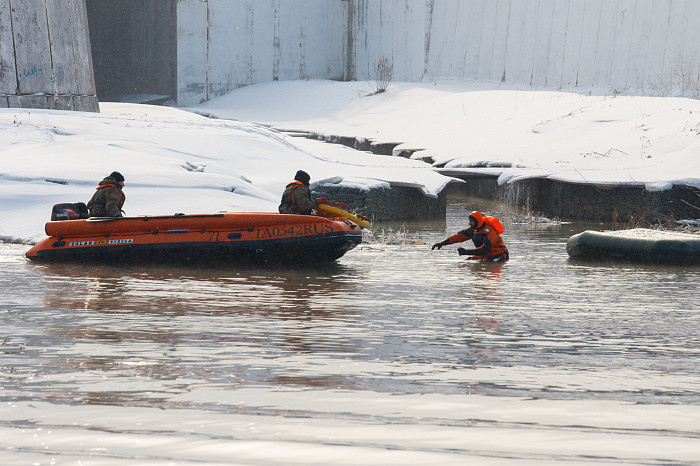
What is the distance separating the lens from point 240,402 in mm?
4281

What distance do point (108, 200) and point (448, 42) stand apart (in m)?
21.8

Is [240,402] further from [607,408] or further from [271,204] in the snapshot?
[271,204]

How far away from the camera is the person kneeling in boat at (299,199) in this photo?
11.6m

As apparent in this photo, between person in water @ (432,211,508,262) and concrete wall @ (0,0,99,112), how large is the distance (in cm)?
1065

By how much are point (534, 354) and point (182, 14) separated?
94.1ft

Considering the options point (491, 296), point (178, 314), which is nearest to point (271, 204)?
point (491, 296)

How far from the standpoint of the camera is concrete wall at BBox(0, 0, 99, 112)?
58.8 ft

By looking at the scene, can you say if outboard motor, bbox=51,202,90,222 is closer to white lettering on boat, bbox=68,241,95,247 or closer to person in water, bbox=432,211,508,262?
white lettering on boat, bbox=68,241,95,247

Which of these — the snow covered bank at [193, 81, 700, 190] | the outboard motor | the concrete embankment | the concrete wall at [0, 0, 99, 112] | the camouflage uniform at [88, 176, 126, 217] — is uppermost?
the concrete wall at [0, 0, 99, 112]

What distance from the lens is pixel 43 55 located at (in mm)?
18609

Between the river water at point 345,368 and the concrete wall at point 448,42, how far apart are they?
1735 centimetres

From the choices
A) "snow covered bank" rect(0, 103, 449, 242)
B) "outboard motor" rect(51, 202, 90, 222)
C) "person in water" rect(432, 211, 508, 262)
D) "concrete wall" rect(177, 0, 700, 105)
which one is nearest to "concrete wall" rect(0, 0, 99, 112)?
"snow covered bank" rect(0, 103, 449, 242)

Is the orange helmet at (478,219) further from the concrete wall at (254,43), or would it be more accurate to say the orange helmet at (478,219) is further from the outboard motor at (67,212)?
the concrete wall at (254,43)

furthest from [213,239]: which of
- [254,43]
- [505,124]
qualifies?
[254,43]
